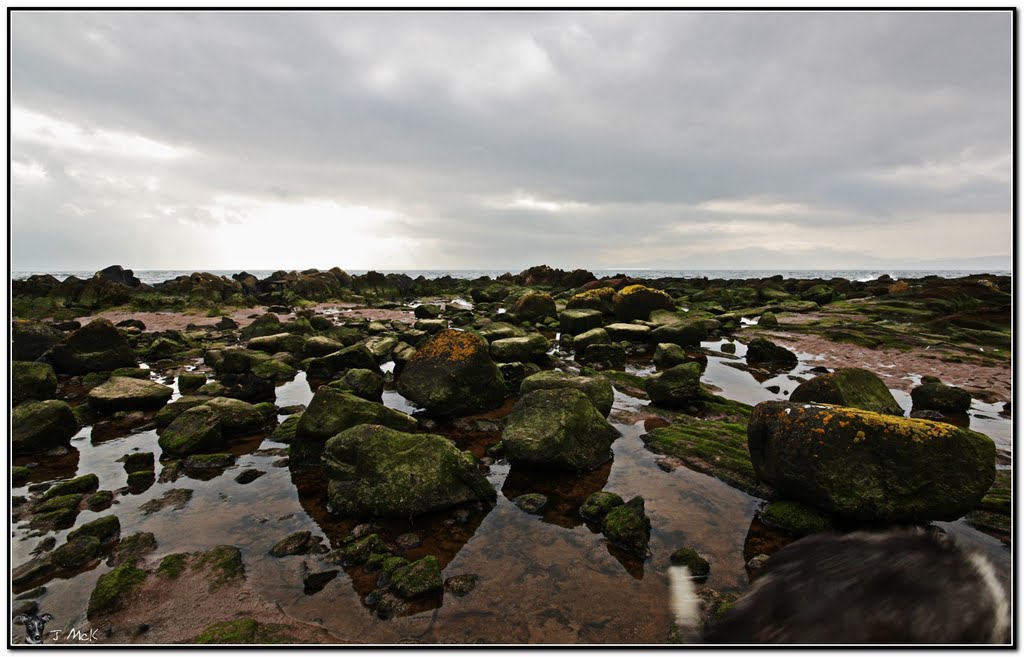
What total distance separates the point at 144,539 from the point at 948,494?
33.9 feet

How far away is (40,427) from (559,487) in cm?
998

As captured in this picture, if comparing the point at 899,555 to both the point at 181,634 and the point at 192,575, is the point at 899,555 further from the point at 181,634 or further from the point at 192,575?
the point at 192,575

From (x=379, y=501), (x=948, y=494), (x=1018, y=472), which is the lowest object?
(x=379, y=501)

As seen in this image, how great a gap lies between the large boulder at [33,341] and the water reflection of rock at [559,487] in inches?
696

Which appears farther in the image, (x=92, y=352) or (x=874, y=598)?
(x=92, y=352)

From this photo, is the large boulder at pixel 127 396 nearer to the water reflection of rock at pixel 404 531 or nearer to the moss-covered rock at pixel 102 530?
the moss-covered rock at pixel 102 530

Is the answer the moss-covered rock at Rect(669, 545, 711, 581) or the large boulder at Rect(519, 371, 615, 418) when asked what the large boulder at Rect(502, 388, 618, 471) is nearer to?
the large boulder at Rect(519, 371, 615, 418)

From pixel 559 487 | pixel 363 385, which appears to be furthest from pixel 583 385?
pixel 363 385

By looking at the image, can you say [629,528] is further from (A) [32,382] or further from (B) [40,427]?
(A) [32,382]

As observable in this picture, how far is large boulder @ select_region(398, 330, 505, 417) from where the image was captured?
35.9 feet

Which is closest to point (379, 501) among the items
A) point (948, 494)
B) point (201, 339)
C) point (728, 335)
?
point (948, 494)

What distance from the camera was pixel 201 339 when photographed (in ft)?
73.6

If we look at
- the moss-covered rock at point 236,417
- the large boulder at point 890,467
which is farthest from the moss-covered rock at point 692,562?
the moss-covered rock at point 236,417

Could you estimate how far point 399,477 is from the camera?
257 inches
